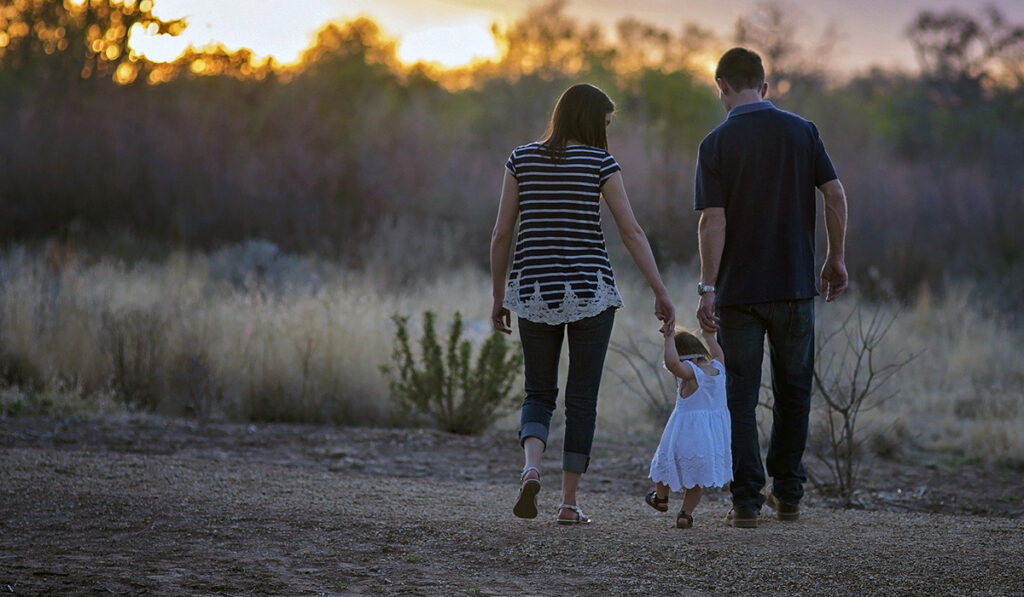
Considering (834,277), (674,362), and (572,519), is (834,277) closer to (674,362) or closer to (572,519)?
(674,362)

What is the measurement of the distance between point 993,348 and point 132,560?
1066cm

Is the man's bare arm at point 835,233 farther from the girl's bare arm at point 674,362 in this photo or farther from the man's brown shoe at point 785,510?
the man's brown shoe at point 785,510

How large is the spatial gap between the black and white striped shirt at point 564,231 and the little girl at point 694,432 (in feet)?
1.45

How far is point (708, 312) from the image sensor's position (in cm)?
523

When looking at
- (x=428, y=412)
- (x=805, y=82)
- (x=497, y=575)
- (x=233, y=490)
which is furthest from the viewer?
(x=805, y=82)

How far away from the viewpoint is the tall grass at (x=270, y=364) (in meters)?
9.71

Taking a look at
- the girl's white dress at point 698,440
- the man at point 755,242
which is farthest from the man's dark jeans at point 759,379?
the girl's white dress at point 698,440

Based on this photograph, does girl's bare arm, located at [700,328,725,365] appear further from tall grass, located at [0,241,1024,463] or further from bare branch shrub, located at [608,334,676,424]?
bare branch shrub, located at [608,334,676,424]

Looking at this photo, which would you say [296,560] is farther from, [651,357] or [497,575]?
[651,357]

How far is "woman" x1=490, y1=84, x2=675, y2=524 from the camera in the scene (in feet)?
16.2

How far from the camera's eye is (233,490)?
595 centimetres

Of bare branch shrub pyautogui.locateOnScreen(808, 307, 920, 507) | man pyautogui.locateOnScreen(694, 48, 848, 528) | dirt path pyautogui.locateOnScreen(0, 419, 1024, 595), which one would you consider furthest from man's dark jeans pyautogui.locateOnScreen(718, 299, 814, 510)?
bare branch shrub pyautogui.locateOnScreen(808, 307, 920, 507)

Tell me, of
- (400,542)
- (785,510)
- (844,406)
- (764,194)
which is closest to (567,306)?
(764,194)

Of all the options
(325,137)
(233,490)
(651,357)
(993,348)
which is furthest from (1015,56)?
(233,490)
